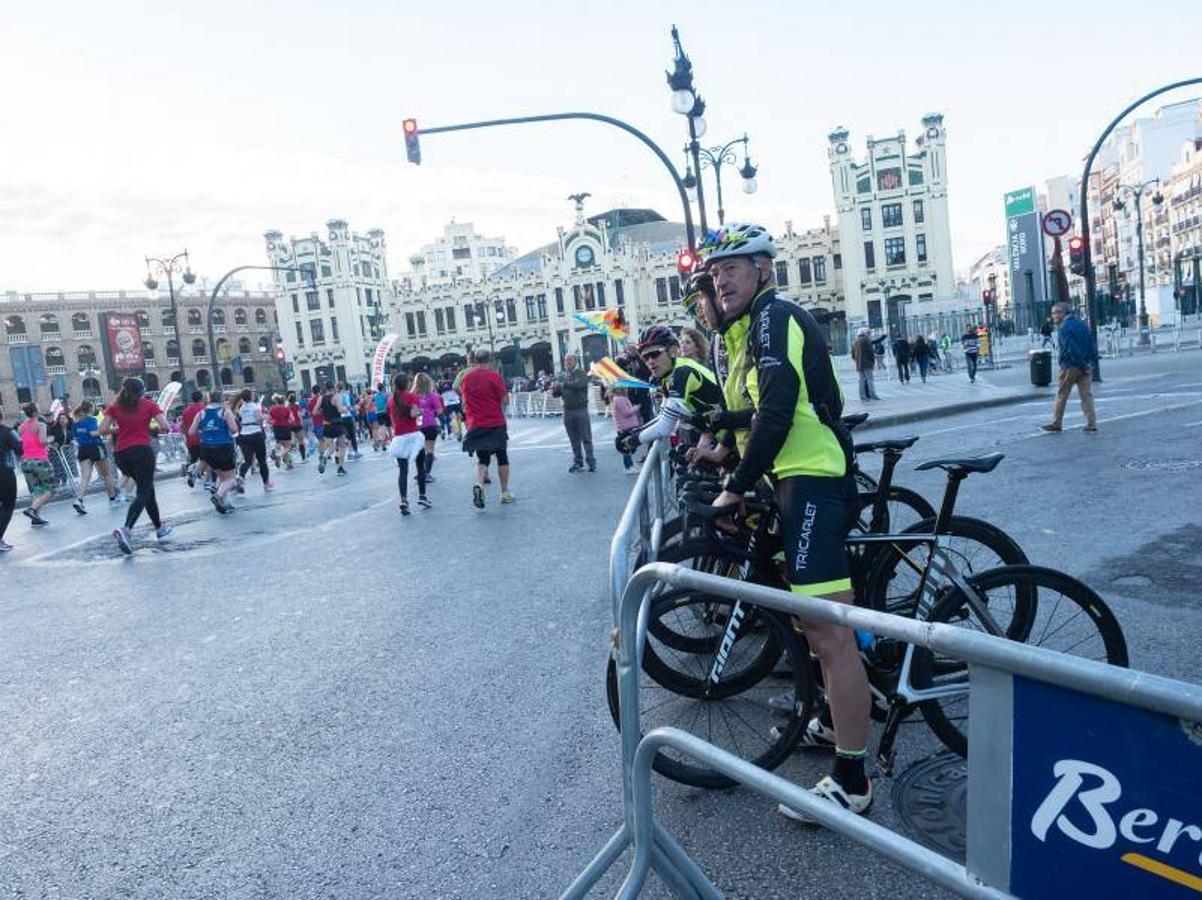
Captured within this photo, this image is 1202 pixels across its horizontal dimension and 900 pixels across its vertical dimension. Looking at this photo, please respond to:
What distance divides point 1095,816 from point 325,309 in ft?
263

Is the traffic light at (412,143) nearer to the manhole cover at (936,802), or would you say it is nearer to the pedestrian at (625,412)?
the pedestrian at (625,412)

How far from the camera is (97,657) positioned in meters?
5.73

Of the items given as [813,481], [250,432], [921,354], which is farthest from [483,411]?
[921,354]

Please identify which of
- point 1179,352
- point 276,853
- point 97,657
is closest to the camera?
point 276,853

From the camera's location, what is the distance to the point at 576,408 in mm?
13125

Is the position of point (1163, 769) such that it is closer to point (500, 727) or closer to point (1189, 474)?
point (500, 727)

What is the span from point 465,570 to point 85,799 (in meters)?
3.70

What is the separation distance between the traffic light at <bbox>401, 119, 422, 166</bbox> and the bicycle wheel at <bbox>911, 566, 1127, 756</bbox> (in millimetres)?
14671

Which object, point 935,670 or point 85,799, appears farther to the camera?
point 85,799

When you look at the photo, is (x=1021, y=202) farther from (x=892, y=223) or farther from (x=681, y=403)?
(x=681, y=403)

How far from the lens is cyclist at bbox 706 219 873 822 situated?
9.44 feet

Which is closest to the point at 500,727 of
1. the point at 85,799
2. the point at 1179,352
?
the point at 85,799

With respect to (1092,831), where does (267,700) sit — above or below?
below

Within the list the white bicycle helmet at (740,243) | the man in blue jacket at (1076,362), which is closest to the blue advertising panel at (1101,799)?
the white bicycle helmet at (740,243)
